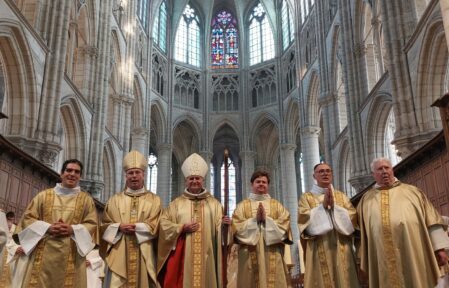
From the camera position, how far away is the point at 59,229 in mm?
4875

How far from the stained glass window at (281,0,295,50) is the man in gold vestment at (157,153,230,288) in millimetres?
24483

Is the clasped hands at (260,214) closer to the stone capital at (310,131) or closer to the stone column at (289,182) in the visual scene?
the stone capital at (310,131)

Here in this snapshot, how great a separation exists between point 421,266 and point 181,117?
26.2 meters

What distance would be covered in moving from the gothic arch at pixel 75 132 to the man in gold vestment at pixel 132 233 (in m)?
11.0

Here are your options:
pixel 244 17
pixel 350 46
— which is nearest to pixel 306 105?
pixel 350 46

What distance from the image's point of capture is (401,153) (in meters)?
12.2

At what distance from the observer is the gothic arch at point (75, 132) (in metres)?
16.0

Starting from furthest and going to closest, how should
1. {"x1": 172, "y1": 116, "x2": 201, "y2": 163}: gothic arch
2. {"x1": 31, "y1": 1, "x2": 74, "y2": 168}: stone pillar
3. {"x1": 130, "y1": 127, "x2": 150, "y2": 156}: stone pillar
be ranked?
{"x1": 172, "y1": 116, "x2": 201, "y2": 163}: gothic arch, {"x1": 130, "y1": 127, "x2": 150, "y2": 156}: stone pillar, {"x1": 31, "y1": 1, "x2": 74, "y2": 168}: stone pillar

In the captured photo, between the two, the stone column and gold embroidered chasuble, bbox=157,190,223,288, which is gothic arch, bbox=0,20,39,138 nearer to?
gold embroidered chasuble, bbox=157,190,223,288

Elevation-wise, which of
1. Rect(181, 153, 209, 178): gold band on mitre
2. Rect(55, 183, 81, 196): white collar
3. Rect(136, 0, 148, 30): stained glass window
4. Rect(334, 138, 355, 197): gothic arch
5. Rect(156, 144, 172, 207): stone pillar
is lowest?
Rect(55, 183, 81, 196): white collar

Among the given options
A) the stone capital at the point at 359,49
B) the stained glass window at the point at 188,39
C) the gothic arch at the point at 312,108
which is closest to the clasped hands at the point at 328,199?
the stone capital at the point at 359,49

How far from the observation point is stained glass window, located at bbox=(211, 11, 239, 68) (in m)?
33.0

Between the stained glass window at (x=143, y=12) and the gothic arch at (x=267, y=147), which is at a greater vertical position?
the stained glass window at (x=143, y=12)

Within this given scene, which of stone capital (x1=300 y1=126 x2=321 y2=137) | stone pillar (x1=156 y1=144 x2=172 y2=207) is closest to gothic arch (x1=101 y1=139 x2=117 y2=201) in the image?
stone pillar (x1=156 y1=144 x2=172 y2=207)
